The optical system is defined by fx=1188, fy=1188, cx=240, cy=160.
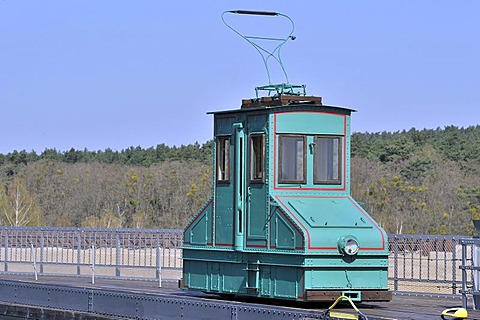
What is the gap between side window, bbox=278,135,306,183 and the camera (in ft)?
69.5

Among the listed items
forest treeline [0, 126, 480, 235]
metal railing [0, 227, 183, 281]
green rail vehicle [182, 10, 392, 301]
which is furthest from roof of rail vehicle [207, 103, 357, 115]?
forest treeline [0, 126, 480, 235]

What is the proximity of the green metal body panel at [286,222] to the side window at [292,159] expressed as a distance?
72 mm

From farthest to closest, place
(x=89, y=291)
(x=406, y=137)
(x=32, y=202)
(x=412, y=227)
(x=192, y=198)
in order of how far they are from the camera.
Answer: (x=406, y=137) → (x=192, y=198) → (x=32, y=202) → (x=412, y=227) → (x=89, y=291)

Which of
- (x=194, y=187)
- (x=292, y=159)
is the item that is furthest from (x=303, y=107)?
(x=194, y=187)

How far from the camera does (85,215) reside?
85562mm

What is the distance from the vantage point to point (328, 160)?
2148 centimetres

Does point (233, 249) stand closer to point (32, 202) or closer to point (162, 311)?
point (162, 311)

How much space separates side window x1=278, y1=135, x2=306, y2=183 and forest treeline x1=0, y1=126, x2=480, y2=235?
41.7 m

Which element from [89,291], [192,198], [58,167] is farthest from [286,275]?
[58,167]

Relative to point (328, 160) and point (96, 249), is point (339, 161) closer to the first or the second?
point (328, 160)

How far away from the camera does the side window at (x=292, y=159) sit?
69.5 feet

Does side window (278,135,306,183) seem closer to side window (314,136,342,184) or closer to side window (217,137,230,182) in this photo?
side window (314,136,342,184)

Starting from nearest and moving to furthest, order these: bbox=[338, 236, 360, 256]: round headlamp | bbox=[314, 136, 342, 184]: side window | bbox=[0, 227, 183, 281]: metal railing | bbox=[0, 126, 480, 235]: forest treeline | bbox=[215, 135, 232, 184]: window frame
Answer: bbox=[338, 236, 360, 256]: round headlamp → bbox=[314, 136, 342, 184]: side window → bbox=[215, 135, 232, 184]: window frame → bbox=[0, 227, 183, 281]: metal railing → bbox=[0, 126, 480, 235]: forest treeline

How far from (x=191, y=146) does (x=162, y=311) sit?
355 ft
